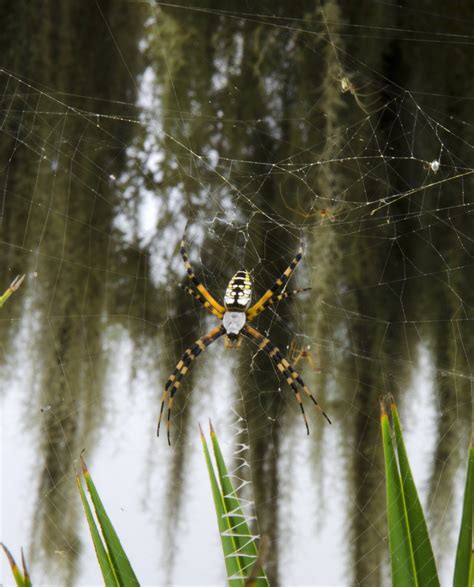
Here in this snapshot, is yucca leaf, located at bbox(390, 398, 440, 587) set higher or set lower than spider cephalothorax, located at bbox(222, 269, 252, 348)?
lower

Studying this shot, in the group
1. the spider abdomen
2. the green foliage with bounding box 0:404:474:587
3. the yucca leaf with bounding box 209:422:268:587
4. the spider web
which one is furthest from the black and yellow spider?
the green foliage with bounding box 0:404:474:587

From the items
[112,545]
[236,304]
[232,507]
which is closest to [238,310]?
[236,304]

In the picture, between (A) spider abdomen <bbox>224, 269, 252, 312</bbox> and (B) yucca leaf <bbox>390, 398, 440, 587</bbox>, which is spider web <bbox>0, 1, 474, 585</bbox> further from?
(B) yucca leaf <bbox>390, 398, 440, 587</bbox>

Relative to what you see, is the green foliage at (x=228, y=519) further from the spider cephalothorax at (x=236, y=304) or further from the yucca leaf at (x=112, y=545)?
the spider cephalothorax at (x=236, y=304)

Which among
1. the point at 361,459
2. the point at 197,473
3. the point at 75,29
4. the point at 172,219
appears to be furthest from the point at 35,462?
the point at 75,29

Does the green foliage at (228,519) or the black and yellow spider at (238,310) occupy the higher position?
the black and yellow spider at (238,310)

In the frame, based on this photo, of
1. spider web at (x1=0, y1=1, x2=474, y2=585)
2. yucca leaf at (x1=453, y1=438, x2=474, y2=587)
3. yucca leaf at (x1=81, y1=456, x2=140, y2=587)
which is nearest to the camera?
yucca leaf at (x1=453, y1=438, x2=474, y2=587)

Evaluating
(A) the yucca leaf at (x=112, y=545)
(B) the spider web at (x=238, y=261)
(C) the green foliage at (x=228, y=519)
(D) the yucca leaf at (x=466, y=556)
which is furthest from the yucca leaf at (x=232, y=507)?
(B) the spider web at (x=238, y=261)

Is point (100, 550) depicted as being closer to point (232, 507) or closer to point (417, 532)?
point (232, 507)
